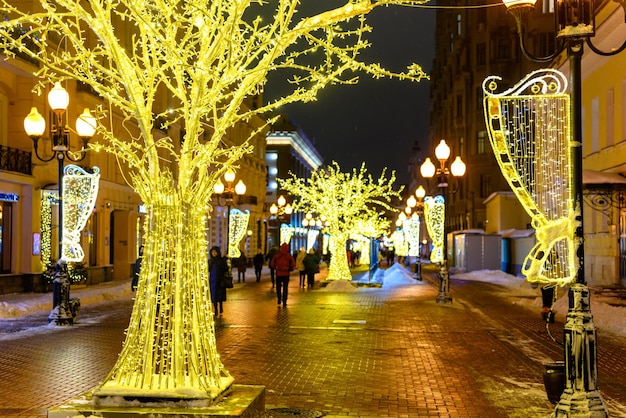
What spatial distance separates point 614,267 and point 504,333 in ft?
42.2

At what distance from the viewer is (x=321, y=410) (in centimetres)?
832

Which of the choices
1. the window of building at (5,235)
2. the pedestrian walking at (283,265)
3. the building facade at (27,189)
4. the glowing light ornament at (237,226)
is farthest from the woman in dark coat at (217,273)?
the glowing light ornament at (237,226)

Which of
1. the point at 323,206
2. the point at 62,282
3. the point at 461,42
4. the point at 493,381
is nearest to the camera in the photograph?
the point at 493,381

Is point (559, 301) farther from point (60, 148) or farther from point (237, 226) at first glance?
point (237, 226)

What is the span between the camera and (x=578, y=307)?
758 centimetres

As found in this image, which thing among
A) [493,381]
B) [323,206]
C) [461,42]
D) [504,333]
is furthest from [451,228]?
[493,381]

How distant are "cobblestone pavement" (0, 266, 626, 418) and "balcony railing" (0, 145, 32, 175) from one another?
779 cm

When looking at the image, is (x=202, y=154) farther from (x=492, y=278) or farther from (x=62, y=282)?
(x=492, y=278)

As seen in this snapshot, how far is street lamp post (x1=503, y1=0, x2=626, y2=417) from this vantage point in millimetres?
7379

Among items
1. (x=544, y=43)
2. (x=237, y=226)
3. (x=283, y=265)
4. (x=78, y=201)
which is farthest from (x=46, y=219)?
(x=544, y=43)

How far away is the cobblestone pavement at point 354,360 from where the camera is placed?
28.8ft

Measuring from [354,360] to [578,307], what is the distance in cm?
487

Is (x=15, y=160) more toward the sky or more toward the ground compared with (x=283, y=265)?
more toward the sky

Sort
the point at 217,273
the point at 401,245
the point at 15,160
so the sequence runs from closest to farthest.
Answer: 1. the point at 217,273
2. the point at 15,160
3. the point at 401,245
